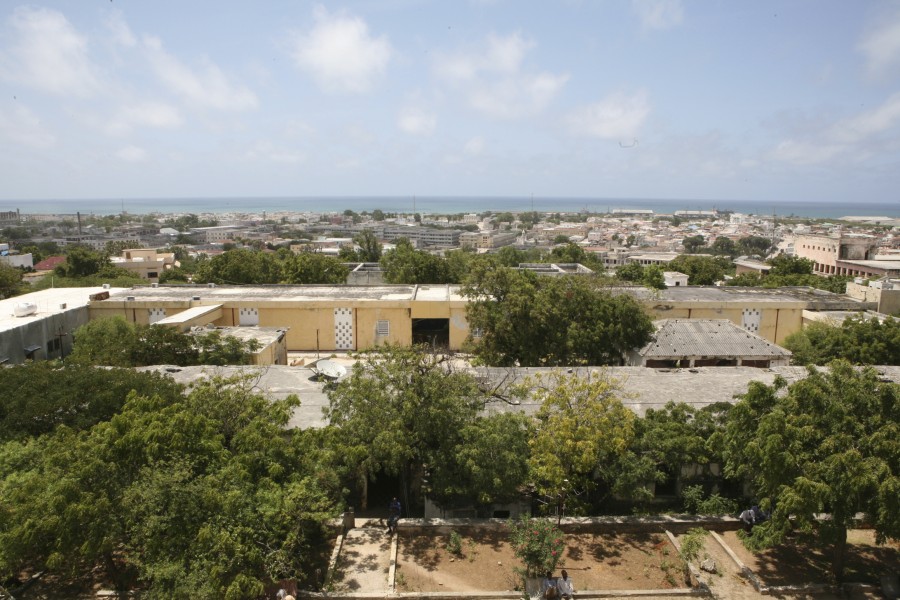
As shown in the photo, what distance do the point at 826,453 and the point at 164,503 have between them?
12192 mm

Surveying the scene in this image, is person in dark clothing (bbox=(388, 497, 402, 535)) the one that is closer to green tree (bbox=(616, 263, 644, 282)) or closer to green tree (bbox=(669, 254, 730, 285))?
green tree (bbox=(616, 263, 644, 282))

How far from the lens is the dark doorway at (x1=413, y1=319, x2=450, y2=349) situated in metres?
31.1

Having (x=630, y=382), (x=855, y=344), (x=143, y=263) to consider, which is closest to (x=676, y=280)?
(x=855, y=344)

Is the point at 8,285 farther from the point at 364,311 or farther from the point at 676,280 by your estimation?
the point at 676,280

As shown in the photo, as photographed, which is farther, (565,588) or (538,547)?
(538,547)

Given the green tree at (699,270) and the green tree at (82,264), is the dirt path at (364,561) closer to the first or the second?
the green tree at (699,270)

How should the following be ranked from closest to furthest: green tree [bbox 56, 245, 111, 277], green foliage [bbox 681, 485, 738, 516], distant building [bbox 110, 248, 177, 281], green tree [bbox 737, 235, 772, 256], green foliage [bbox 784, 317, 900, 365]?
green foliage [bbox 681, 485, 738, 516]
green foliage [bbox 784, 317, 900, 365]
green tree [bbox 56, 245, 111, 277]
distant building [bbox 110, 248, 177, 281]
green tree [bbox 737, 235, 772, 256]

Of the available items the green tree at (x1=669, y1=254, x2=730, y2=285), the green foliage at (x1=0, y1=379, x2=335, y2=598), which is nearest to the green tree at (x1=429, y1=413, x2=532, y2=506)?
the green foliage at (x1=0, y1=379, x2=335, y2=598)

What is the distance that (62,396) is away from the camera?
13180 mm

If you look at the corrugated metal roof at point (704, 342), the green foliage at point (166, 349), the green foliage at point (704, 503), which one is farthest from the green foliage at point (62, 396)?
the corrugated metal roof at point (704, 342)

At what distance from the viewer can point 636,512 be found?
48.0 feet

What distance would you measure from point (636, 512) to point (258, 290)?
24.6m

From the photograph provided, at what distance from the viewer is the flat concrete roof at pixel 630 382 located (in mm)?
16812

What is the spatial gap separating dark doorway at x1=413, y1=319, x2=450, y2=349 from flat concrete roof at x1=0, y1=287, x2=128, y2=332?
16.3 metres
